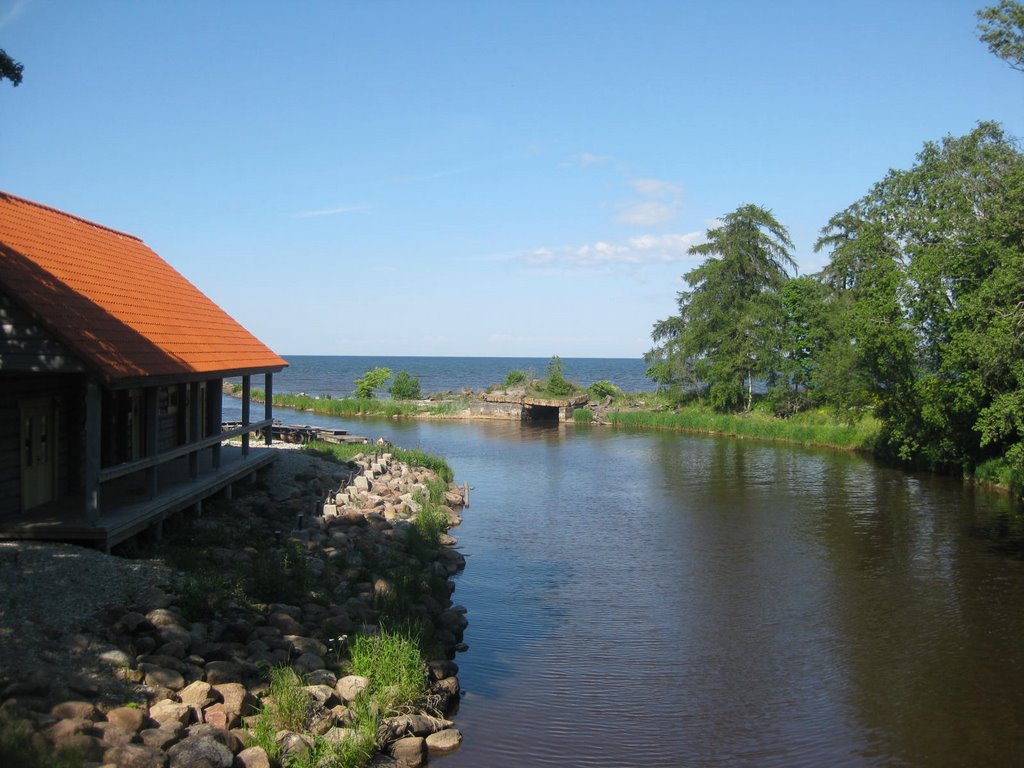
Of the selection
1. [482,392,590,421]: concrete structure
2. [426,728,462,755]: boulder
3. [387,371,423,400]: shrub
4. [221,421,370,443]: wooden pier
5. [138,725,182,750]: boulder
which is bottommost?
[426,728,462,755]: boulder

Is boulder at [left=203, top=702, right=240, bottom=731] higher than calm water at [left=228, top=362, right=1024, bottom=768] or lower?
higher

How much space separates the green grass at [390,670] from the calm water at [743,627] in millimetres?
925

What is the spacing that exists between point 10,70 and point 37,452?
19.9 feet

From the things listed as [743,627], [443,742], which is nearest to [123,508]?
[443,742]

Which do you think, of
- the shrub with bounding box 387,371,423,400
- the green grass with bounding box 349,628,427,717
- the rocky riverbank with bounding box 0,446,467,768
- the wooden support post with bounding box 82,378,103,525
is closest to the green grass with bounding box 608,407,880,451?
the shrub with bounding box 387,371,423,400

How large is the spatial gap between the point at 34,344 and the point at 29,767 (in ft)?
21.7

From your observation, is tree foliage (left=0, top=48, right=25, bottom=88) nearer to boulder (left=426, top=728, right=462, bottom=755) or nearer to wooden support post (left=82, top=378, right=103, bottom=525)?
wooden support post (left=82, top=378, right=103, bottom=525)

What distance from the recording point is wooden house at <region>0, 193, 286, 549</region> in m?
12.5

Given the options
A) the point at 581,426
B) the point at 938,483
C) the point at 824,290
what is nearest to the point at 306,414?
the point at 581,426

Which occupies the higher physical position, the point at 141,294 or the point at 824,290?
the point at 824,290

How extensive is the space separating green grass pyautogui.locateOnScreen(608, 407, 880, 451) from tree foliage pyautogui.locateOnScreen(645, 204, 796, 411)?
8.45 ft

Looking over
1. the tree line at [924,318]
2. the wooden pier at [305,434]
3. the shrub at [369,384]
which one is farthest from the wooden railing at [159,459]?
the shrub at [369,384]

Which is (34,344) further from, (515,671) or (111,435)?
(515,671)

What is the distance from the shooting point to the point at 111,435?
1684 centimetres
